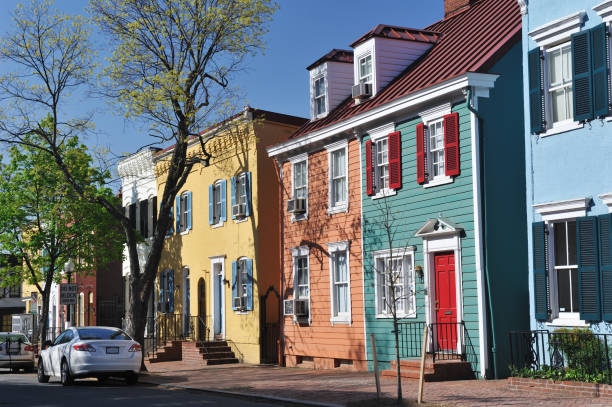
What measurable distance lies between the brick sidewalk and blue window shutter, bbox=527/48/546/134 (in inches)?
198

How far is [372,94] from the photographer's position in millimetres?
22781

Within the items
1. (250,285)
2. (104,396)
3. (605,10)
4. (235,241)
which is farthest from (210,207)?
(605,10)

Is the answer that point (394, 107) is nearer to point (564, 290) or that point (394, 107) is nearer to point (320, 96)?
point (320, 96)

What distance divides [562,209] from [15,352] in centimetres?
1919

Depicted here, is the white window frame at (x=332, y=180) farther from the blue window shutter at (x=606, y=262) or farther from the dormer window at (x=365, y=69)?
the blue window shutter at (x=606, y=262)

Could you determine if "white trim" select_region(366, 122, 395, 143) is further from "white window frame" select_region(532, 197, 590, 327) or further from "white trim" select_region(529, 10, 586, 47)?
"white window frame" select_region(532, 197, 590, 327)

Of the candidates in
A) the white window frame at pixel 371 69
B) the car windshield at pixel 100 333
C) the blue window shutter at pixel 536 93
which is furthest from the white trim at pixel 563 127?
the car windshield at pixel 100 333

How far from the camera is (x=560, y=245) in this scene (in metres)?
15.6

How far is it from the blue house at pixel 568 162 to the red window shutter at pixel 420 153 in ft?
11.1

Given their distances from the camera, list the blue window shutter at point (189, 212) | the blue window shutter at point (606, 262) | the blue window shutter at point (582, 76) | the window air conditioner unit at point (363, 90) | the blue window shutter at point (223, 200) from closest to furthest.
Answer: the blue window shutter at point (606, 262), the blue window shutter at point (582, 76), the window air conditioner unit at point (363, 90), the blue window shutter at point (223, 200), the blue window shutter at point (189, 212)

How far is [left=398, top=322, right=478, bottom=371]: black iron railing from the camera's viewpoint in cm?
1769

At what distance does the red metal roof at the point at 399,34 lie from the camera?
74.7 ft

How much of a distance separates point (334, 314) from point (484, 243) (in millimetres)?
6670

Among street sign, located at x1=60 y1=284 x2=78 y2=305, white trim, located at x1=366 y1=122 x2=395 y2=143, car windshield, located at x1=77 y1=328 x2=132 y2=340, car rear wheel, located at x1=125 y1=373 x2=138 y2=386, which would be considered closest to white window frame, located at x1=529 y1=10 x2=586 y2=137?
white trim, located at x1=366 y1=122 x2=395 y2=143
